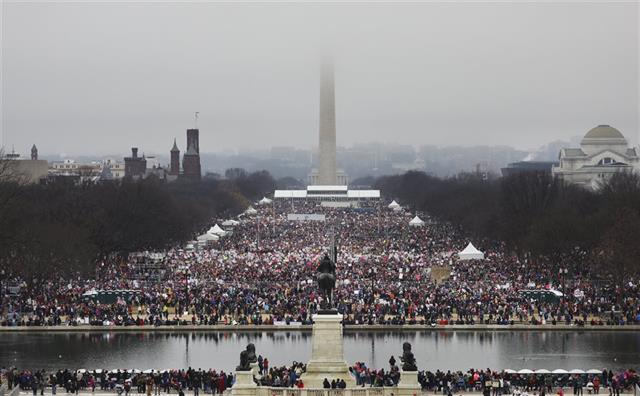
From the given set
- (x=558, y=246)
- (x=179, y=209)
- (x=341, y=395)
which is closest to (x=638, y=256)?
(x=558, y=246)

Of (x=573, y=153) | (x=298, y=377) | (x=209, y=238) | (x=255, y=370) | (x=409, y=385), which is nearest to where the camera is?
(x=409, y=385)

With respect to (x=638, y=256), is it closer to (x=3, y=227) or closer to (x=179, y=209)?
(x=3, y=227)

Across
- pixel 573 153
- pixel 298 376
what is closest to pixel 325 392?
pixel 298 376

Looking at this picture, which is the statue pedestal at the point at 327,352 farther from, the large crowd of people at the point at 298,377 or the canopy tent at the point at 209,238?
the canopy tent at the point at 209,238

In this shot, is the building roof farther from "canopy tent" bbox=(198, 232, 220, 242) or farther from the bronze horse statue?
the bronze horse statue

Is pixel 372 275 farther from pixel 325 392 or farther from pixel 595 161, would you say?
pixel 595 161

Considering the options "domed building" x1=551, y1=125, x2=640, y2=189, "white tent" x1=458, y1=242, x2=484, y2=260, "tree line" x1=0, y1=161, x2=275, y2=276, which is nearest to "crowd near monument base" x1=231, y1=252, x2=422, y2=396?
"tree line" x1=0, y1=161, x2=275, y2=276

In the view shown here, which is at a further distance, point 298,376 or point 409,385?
point 298,376
